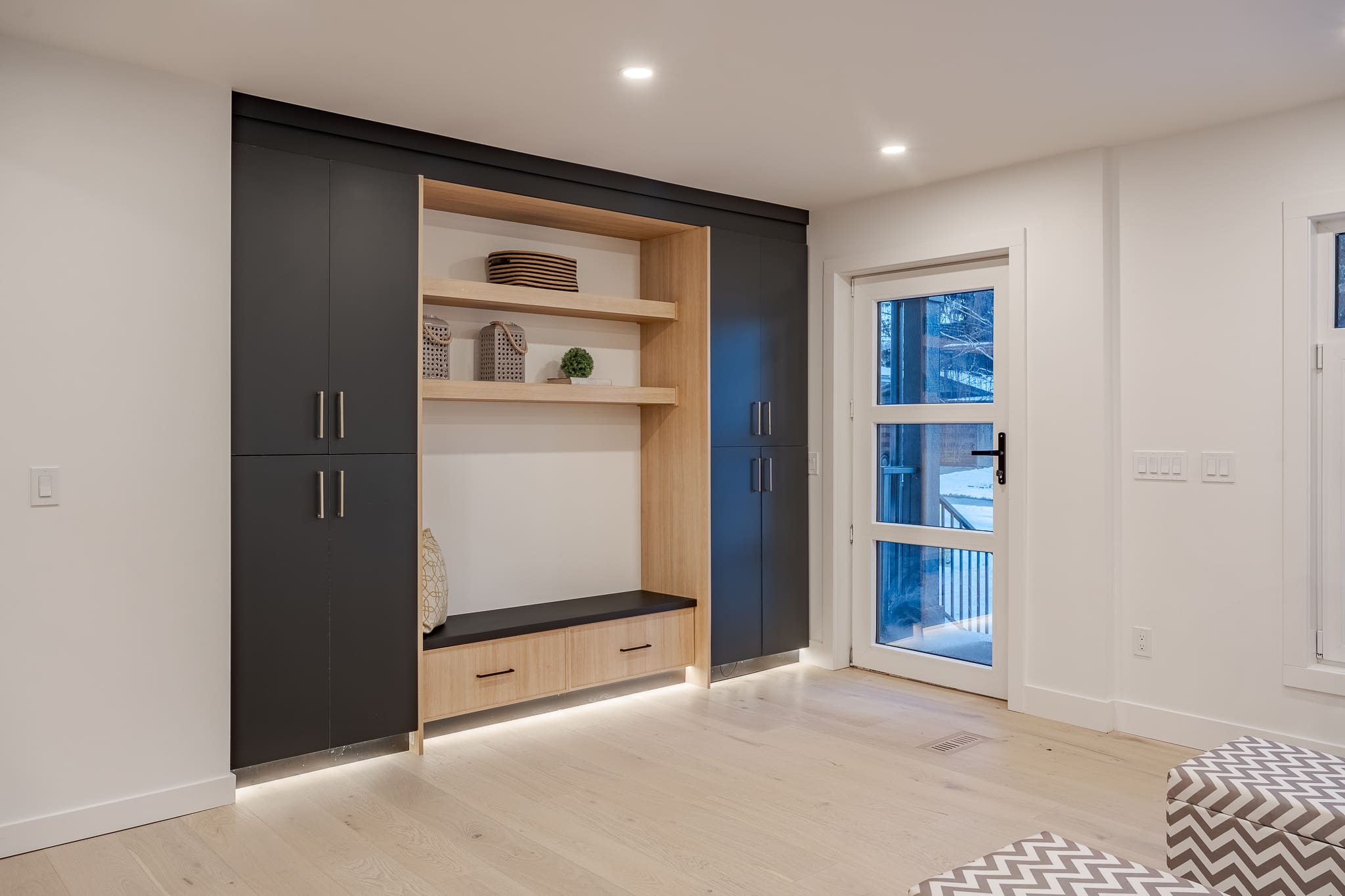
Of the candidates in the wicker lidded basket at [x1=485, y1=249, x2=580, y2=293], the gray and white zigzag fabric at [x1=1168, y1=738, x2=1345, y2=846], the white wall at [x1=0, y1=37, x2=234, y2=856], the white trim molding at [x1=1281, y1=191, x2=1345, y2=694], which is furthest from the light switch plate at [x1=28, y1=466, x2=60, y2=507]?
the white trim molding at [x1=1281, y1=191, x2=1345, y2=694]

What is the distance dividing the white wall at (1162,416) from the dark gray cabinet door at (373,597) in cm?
274

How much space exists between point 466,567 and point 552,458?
698 mm

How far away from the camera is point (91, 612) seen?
294cm

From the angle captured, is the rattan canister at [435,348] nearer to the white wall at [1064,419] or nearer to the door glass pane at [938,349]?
the door glass pane at [938,349]

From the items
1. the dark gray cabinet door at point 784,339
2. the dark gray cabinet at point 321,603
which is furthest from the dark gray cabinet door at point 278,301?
the dark gray cabinet door at point 784,339

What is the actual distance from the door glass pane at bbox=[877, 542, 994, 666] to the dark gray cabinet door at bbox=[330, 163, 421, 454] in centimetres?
263

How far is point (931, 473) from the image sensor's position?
15.5 feet

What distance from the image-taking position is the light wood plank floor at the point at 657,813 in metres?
2.66

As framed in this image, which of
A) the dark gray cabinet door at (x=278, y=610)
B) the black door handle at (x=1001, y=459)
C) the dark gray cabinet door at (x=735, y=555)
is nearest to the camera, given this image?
the dark gray cabinet door at (x=278, y=610)

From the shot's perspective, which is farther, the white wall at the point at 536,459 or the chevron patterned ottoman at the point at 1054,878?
the white wall at the point at 536,459

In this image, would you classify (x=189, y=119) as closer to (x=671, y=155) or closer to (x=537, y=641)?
(x=671, y=155)

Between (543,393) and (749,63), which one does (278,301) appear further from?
(749,63)

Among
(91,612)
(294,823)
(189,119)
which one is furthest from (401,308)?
(294,823)

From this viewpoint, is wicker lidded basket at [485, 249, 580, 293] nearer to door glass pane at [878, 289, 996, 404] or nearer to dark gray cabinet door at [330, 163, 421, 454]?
dark gray cabinet door at [330, 163, 421, 454]
